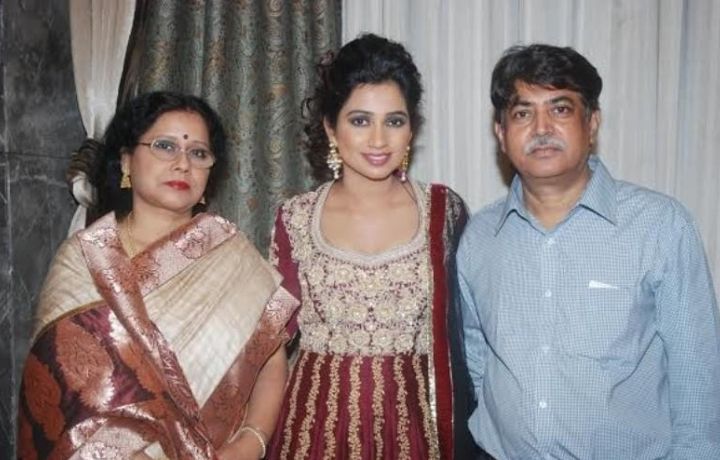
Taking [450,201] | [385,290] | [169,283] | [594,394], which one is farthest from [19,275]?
[594,394]

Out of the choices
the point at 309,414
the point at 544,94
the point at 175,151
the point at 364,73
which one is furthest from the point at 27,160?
the point at 544,94

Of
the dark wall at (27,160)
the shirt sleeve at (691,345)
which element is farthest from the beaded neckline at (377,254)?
the dark wall at (27,160)

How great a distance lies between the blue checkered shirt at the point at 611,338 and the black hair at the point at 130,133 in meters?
0.98

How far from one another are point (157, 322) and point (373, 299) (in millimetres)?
592

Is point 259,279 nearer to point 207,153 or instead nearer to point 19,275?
point 207,153

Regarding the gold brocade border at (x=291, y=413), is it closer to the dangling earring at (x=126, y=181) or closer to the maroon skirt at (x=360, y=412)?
the maroon skirt at (x=360, y=412)

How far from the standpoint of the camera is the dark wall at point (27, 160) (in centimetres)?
236

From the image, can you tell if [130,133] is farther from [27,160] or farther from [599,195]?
[599,195]

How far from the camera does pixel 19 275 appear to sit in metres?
2.43

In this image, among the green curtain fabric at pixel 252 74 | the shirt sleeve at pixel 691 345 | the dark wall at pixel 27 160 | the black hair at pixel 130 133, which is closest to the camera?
the shirt sleeve at pixel 691 345

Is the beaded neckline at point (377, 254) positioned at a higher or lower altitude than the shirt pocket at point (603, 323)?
higher

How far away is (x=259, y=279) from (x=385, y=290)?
1.19 ft

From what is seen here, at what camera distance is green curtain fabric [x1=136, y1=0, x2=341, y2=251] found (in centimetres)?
266

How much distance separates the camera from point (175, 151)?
1926mm
